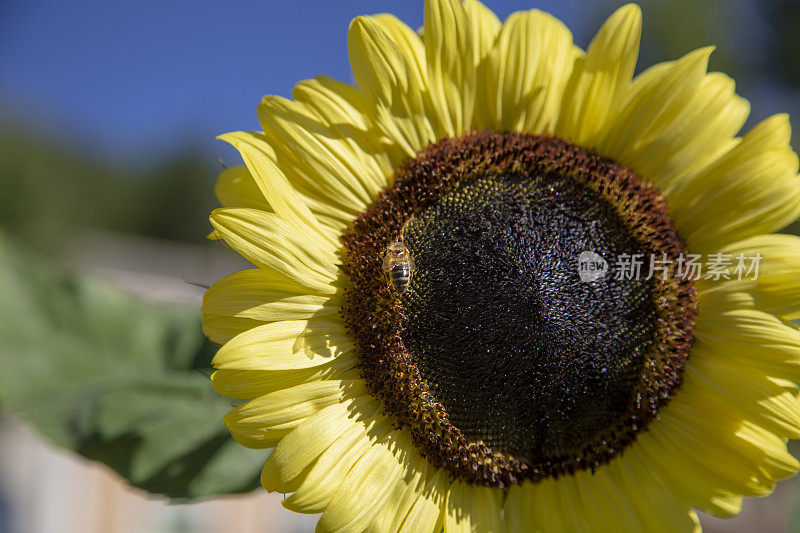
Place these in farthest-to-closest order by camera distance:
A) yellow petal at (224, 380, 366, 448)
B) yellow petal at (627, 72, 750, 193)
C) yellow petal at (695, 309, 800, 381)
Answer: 1. yellow petal at (627, 72, 750, 193)
2. yellow petal at (695, 309, 800, 381)
3. yellow petal at (224, 380, 366, 448)

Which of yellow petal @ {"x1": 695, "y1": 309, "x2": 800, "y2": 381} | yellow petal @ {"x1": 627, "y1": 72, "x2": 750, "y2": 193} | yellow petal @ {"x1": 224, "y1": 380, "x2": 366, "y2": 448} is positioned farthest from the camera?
yellow petal @ {"x1": 627, "y1": 72, "x2": 750, "y2": 193}

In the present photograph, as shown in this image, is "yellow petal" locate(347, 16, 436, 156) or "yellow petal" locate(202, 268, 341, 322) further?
"yellow petal" locate(347, 16, 436, 156)

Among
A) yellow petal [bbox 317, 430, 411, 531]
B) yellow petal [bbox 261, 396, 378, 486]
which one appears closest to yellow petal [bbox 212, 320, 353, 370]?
yellow petal [bbox 261, 396, 378, 486]

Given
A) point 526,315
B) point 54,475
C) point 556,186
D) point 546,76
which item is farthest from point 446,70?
point 54,475

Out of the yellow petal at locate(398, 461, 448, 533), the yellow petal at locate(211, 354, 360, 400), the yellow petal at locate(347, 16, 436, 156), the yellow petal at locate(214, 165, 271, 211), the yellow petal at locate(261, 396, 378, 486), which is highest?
the yellow petal at locate(347, 16, 436, 156)

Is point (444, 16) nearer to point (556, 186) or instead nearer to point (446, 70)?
point (446, 70)

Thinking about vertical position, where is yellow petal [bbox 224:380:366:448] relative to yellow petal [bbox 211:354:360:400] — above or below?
below

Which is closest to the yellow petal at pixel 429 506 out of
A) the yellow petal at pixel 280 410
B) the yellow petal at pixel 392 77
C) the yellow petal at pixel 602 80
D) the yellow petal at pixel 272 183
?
the yellow petal at pixel 280 410

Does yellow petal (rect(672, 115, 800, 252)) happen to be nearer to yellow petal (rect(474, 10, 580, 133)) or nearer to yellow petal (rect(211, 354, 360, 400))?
yellow petal (rect(474, 10, 580, 133))
